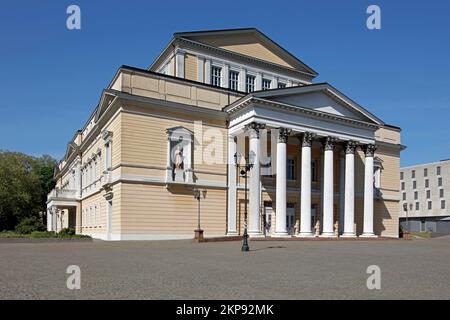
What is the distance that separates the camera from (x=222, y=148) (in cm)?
3553

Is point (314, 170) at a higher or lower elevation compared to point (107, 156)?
lower

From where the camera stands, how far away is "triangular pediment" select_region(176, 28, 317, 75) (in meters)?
40.0

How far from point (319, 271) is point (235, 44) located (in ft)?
104

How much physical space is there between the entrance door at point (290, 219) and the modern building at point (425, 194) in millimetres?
62952

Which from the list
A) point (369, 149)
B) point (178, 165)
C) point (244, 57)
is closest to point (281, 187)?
point (178, 165)

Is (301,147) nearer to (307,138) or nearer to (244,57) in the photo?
(307,138)

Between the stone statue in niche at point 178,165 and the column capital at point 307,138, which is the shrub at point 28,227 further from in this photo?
the column capital at point 307,138

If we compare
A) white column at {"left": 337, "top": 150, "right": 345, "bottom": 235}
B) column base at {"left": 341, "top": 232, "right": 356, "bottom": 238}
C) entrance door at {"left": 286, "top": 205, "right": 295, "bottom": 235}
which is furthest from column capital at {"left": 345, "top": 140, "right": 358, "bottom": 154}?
column base at {"left": 341, "top": 232, "right": 356, "bottom": 238}

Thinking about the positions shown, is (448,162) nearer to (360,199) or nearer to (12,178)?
(360,199)

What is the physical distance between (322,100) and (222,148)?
918 cm

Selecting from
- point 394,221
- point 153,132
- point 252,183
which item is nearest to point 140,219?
point 153,132

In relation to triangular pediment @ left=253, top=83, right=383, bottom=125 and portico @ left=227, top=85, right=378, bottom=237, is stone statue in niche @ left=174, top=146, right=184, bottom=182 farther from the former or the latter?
triangular pediment @ left=253, top=83, right=383, bottom=125

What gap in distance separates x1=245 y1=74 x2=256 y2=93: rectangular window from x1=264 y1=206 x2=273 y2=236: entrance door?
452 inches
